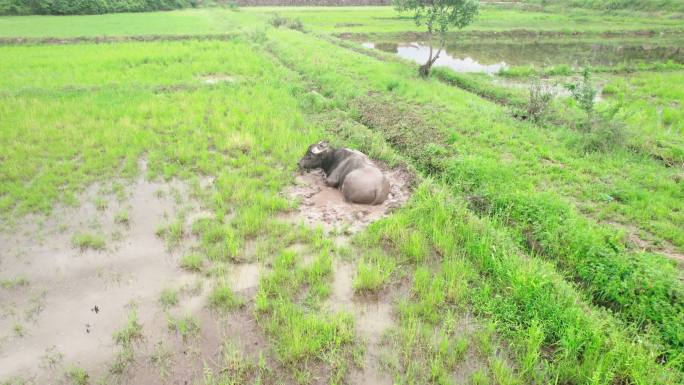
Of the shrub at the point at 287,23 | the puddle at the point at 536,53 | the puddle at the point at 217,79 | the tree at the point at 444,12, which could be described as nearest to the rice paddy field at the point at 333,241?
the puddle at the point at 217,79

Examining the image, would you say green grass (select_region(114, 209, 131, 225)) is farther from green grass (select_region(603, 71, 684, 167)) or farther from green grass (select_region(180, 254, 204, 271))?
green grass (select_region(603, 71, 684, 167))

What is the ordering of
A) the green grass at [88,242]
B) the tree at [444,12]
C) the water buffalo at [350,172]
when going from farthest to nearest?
the tree at [444,12]
the water buffalo at [350,172]
the green grass at [88,242]

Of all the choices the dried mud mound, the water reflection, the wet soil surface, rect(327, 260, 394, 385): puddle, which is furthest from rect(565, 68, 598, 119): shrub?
the water reflection

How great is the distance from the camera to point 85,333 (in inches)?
135

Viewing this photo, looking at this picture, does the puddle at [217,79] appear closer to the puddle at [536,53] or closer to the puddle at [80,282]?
the puddle at [80,282]

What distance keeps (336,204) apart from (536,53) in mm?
20001

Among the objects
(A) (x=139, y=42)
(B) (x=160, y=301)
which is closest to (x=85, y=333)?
(B) (x=160, y=301)

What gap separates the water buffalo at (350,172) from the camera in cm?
541

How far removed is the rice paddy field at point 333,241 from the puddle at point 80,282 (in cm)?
2

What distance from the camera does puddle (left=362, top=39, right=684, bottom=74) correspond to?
17703mm

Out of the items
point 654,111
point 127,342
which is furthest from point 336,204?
point 654,111

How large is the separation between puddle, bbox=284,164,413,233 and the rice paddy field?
0.13 ft

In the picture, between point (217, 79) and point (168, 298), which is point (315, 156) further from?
point (217, 79)

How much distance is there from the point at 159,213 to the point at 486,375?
4.51 m
